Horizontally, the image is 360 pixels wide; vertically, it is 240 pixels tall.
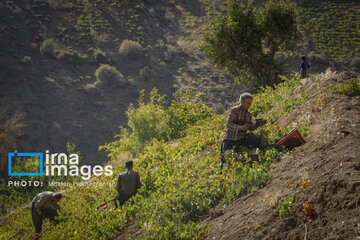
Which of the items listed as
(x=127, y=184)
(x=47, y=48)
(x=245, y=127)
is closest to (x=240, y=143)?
(x=245, y=127)

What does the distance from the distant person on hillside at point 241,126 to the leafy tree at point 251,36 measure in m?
12.2

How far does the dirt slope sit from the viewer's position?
3699 millimetres

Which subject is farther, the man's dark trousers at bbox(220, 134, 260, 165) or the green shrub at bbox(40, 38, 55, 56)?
the green shrub at bbox(40, 38, 55, 56)

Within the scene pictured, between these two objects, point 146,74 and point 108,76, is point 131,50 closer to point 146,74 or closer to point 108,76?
point 146,74

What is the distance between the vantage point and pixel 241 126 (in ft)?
22.4

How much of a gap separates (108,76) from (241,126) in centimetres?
4581

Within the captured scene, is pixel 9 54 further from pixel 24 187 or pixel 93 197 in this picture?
pixel 93 197

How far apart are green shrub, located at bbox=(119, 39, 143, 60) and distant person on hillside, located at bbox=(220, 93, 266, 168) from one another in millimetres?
51599

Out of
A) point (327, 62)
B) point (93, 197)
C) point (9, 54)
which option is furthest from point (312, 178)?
point (9, 54)

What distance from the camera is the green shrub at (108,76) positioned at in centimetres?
4989

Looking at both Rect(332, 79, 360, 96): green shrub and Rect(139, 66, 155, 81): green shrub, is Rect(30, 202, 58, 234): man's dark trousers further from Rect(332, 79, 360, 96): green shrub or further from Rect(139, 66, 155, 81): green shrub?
Rect(139, 66, 155, 81): green shrub

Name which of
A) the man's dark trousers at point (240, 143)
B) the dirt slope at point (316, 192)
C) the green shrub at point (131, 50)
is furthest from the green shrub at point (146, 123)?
the green shrub at point (131, 50)

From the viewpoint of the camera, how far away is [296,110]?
8.59 m

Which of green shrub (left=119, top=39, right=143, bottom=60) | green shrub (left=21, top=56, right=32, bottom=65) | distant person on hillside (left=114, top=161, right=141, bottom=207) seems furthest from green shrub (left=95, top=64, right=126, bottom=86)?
distant person on hillside (left=114, top=161, right=141, bottom=207)
